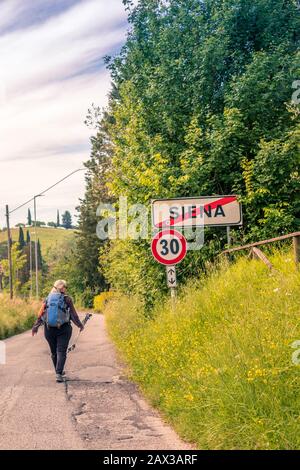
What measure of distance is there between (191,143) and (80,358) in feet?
20.4

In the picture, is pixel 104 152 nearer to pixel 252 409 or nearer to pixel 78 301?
pixel 78 301

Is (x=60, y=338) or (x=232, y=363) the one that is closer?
(x=232, y=363)

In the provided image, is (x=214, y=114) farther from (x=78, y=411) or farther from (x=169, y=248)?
(x=78, y=411)

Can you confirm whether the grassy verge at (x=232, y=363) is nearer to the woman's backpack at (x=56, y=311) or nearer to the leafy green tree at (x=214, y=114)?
the woman's backpack at (x=56, y=311)

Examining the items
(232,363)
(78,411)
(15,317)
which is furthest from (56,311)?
(15,317)

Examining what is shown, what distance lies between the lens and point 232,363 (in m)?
6.41

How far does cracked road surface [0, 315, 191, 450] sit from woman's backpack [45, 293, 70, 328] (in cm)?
107

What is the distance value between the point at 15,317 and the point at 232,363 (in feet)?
74.5

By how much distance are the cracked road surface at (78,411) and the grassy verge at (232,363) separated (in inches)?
11.7

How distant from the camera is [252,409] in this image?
215 inches

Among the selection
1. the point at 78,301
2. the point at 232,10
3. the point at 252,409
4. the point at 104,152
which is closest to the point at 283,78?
the point at 232,10

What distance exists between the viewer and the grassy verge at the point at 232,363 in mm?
5445

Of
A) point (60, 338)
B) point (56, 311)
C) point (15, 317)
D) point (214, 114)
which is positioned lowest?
point (15, 317)

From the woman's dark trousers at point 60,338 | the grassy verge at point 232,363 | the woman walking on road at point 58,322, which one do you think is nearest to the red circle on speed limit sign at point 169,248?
the grassy verge at point 232,363
